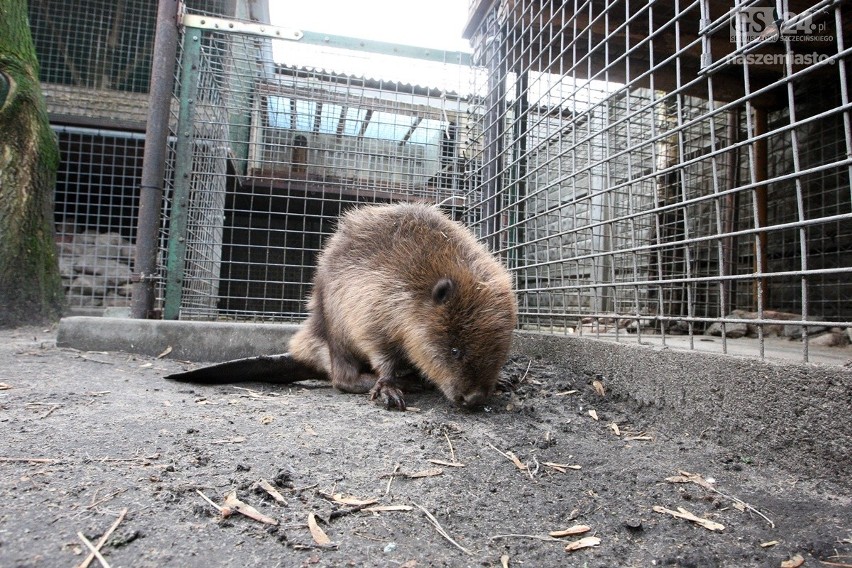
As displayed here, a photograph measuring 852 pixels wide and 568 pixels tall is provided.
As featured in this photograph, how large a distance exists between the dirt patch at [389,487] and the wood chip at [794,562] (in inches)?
0.7

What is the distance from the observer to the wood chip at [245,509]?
4.23 ft

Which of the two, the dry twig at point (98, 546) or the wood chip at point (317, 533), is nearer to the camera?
the dry twig at point (98, 546)

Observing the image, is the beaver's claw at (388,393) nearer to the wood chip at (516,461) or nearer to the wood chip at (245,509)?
the wood chip at (516,461)

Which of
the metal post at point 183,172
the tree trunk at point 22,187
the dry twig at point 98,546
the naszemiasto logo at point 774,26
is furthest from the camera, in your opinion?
the tree trunk at point 22,187

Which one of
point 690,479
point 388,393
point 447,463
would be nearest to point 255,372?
point 388,393

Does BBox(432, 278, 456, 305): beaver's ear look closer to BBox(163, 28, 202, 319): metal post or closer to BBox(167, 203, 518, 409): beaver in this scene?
BBox(167, 203, 518, 409): beaver

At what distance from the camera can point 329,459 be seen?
1.74m

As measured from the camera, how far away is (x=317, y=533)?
1.26m

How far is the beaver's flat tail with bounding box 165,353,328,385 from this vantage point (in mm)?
3010

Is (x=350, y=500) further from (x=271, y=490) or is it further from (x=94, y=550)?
(x=94, y=550)

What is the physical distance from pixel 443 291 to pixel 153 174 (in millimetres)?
2810

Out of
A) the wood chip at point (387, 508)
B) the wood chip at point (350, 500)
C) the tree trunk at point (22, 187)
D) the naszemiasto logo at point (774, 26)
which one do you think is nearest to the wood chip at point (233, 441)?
the wood chip at point (350, 500)

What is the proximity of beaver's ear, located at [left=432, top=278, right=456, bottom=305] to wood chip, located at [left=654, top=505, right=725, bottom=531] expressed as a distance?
148cm

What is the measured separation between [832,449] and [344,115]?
15.0 feet
